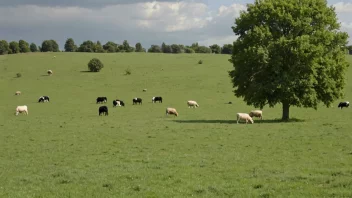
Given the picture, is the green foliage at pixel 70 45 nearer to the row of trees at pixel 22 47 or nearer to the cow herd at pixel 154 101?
the row of trees at pixel 22 47

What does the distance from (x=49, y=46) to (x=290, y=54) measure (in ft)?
493

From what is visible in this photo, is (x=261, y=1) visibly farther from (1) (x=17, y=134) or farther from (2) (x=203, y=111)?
(1) (x=17, y=134)

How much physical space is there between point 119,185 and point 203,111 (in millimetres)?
33383

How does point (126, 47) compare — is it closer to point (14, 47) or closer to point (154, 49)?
point (154, 49)

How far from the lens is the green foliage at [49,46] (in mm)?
170750

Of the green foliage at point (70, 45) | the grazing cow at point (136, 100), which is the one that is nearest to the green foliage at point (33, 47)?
the green foliage at point (70, 45)

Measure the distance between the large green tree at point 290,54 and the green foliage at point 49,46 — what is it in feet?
477

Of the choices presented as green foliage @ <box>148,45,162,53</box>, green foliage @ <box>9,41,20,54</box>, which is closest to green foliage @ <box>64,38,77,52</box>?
green foliage @ <box>9,41,20,54</box>

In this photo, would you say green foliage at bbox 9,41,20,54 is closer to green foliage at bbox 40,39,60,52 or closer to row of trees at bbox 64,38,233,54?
green foliage at bbox 40,39,60,52

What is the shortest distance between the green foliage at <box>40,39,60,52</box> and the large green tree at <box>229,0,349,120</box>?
145 meters

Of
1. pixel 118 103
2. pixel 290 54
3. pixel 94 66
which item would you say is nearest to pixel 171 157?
pixel 290 54

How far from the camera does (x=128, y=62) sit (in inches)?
3991

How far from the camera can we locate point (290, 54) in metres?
35.1

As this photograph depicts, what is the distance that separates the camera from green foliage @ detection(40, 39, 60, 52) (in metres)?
171
